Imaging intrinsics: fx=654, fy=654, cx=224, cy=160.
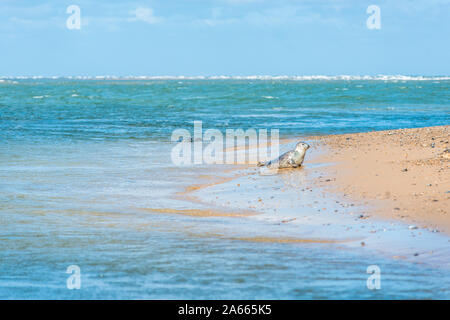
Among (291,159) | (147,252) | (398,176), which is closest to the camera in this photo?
(147,252)

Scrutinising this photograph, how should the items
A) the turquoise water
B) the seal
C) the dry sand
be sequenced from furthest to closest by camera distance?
the seal, the dry sand, the turquoise water

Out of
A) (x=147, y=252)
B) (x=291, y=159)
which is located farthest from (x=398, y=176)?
(x=147, y=252)

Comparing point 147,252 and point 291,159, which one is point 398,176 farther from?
point 147,252

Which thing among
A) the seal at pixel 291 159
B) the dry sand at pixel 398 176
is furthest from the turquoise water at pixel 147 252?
the dry sand at pixel 398 176

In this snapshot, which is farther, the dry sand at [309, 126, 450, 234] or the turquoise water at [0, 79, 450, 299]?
the dry sand at [309, 126, 450, 234]

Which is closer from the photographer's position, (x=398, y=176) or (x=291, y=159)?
(x=398, y=176)

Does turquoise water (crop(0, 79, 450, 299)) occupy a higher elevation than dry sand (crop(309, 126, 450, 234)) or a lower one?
lower

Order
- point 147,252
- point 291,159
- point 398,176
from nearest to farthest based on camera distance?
point 147,252, point 398,176, point 291,159

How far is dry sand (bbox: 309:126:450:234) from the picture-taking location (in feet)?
29.2

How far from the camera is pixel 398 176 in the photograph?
11.3 meters

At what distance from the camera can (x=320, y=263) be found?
677 centimetres

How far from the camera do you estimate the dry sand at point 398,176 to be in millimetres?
8898

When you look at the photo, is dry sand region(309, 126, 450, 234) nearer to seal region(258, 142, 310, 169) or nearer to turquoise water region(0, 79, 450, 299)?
seal region(258, 142, 310, 169)

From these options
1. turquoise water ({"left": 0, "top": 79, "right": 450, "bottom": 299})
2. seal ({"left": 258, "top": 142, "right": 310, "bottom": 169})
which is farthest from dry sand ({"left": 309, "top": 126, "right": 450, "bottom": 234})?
turquoise water ({"left": 0, "top": 79, "right": 450, "bottom": 299})
